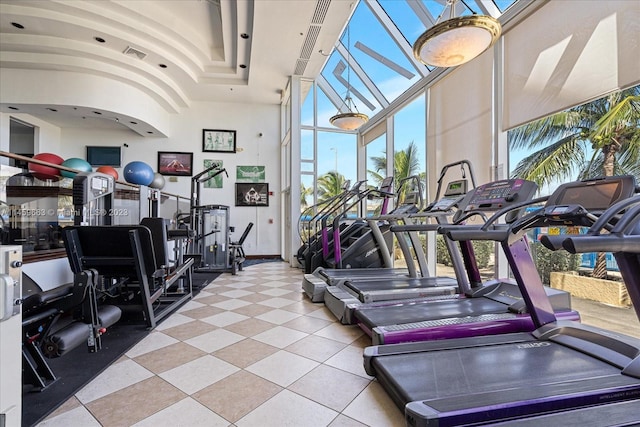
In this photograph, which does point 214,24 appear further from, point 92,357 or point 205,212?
point 92,357

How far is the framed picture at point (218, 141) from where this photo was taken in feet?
→ 29.0

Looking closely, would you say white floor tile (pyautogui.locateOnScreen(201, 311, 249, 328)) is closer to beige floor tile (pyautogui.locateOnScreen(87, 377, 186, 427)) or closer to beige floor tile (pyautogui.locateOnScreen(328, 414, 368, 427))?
beige floor tile (pyautogui.locateOnScreen(87, 377, 186, 427))

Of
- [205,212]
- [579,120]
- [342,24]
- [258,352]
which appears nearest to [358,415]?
[258,352]

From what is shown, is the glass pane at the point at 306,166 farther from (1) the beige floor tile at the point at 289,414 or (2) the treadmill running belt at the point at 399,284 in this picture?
(1) the beige floor tile at the point at 289,414

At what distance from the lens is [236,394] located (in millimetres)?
1783

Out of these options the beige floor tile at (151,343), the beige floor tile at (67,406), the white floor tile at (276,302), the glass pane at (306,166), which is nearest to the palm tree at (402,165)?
the glass pane at (306,166)

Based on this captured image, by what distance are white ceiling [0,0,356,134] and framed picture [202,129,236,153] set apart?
1390 mm

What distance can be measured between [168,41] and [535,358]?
7545 millimetres

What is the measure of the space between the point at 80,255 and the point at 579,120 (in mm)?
4797

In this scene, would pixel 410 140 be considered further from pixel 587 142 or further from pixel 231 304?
pixel 231 304

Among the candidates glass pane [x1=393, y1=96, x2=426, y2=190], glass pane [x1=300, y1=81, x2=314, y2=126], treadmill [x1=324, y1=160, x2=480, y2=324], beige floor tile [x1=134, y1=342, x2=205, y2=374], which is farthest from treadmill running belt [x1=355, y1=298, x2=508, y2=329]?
glass pane [x1=300, y1=81, x2=314, y2=126]

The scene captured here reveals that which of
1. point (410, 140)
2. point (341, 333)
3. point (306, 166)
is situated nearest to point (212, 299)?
point (341, 333)

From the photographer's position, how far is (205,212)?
6188 mm

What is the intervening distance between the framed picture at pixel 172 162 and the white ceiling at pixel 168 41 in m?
1.44
